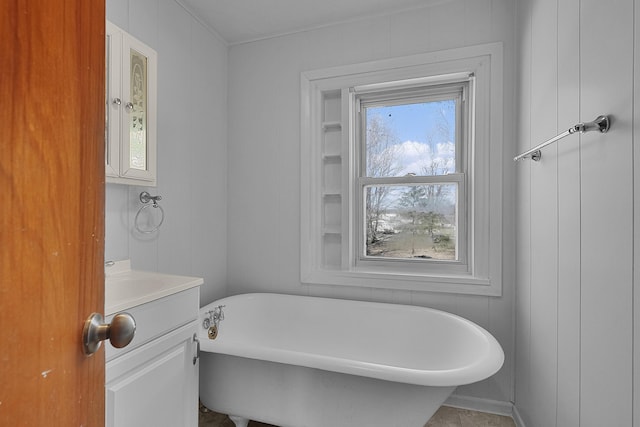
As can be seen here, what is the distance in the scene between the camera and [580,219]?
1.10m

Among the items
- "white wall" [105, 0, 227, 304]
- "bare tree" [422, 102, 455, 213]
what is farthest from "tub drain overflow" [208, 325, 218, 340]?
"bare tree" [422, 102, 455, 213]

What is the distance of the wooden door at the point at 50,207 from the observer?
1.18 feet

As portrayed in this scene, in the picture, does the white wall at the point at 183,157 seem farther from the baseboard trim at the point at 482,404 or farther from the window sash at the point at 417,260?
the baseboard trim at the point at 482,404

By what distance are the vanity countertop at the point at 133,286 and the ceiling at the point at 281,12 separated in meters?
1.64

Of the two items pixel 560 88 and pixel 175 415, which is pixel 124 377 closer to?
pixel 175 415

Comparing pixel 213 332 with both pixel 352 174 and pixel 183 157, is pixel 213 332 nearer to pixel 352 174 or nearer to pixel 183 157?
pixel 183 157

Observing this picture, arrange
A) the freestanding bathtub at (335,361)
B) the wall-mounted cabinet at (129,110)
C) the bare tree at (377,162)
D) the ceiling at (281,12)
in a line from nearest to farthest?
the freestanding bathtub at (335,361) < the wall-mounted cabinet at (129,110) < the ceiling at (281,12) < the bare tree at (377,162)

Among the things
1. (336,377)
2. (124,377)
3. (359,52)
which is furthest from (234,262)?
(359,52)

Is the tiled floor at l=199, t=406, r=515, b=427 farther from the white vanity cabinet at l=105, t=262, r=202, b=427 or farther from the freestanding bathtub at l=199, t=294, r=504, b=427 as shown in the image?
the white vanity cabinet at l=105, t=262, r=202, b=427

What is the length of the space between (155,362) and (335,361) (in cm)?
65

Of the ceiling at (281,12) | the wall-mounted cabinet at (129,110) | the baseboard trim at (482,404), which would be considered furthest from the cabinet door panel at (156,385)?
the ceiling at (281,12)

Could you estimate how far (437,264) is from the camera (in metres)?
2.16

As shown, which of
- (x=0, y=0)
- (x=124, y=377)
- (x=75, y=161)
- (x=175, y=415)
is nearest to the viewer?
(x=0, y=0)

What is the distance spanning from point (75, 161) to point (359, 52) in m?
2.08
